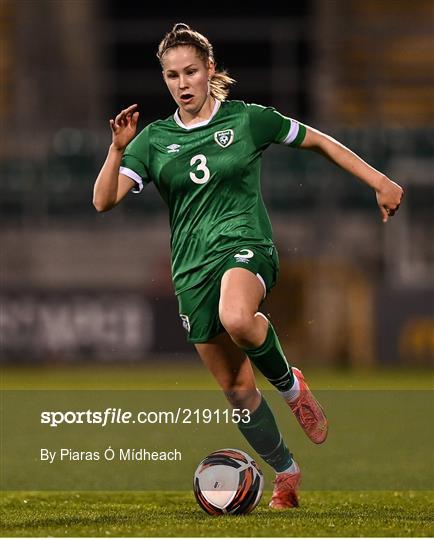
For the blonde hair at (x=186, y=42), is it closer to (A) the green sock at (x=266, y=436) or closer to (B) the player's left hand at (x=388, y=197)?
(B) the player's left hand at (x=388, y=197)

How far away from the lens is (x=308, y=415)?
493cm

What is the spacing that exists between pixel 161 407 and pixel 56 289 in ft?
17.1

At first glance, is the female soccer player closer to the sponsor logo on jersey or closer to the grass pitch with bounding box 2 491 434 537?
the sponsor logo on jersey

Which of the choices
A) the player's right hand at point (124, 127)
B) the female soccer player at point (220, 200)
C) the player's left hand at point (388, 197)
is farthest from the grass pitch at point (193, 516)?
the player's right hand at point (124, 127)

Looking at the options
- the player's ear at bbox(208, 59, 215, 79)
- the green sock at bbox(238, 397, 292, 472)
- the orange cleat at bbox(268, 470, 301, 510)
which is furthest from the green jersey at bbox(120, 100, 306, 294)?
the orange cleat at bbox(268, 470, 301, 510)

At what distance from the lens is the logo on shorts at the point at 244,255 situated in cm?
468

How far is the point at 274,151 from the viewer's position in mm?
16156

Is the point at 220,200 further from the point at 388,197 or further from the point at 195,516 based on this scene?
the point at 195,516

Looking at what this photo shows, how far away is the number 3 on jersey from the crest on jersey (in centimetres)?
8

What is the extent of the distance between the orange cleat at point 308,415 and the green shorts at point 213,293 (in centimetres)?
40

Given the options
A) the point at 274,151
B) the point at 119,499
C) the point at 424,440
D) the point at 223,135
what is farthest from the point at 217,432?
the point at 274,151

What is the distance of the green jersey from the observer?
4.78 meters

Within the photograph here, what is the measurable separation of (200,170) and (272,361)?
750mm

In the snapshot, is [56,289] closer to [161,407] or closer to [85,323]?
[85,323]
